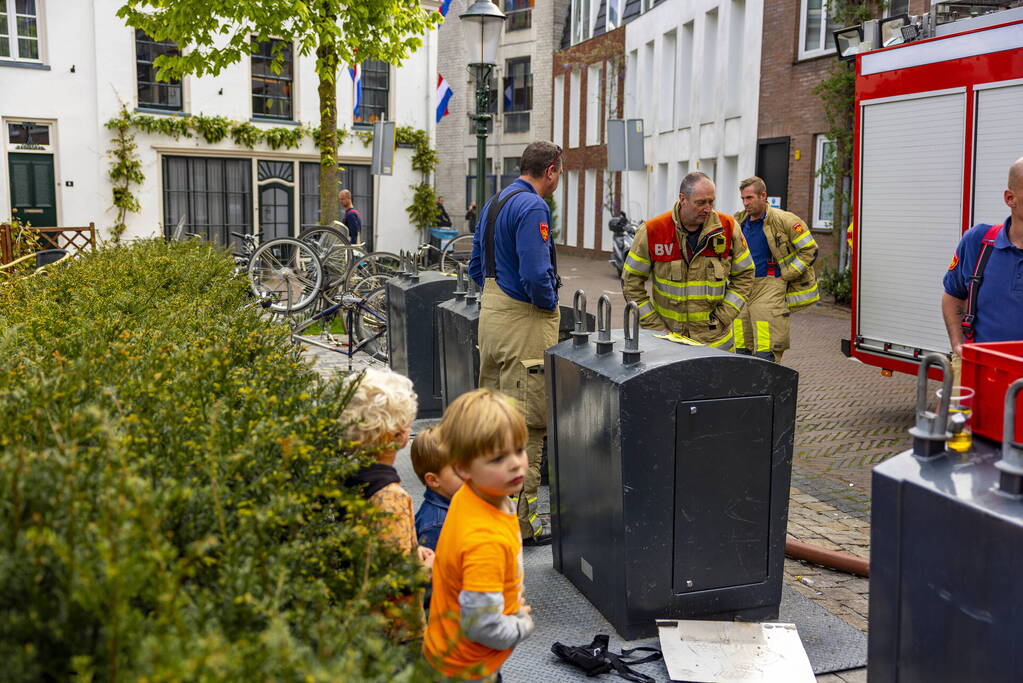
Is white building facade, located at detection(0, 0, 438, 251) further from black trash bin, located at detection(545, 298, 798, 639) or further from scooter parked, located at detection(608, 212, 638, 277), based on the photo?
black trash bin, located at detection(545, 298, 798, 639)

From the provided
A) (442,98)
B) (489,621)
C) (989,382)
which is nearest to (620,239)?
(442,98)

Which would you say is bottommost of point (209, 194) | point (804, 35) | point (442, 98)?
point (209, 194)

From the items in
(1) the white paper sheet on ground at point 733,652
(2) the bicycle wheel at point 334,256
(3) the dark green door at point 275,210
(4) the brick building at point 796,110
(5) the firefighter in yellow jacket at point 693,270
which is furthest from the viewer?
(3) the dark green door at point 275,210

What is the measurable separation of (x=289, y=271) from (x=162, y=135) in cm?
1337

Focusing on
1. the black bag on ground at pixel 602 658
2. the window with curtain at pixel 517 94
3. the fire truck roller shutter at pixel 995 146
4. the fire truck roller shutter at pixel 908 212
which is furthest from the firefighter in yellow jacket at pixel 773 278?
the window with curtain at pixel 517 94

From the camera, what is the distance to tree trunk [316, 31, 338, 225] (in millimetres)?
14359

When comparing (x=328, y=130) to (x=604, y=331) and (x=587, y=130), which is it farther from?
(x=587, y=130)

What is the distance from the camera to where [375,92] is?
26.8 m

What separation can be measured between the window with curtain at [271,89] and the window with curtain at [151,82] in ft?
5.91

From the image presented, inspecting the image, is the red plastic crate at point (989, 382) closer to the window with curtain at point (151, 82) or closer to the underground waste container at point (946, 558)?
the underground waste container at point (946, 558)

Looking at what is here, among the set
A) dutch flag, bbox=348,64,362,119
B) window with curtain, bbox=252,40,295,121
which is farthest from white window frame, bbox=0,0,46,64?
dutch flag, bbox=348,64,362,119

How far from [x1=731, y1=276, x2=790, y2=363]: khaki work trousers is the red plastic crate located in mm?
5034

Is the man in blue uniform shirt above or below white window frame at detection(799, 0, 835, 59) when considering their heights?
below

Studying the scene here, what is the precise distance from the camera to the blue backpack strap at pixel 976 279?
4.92m
